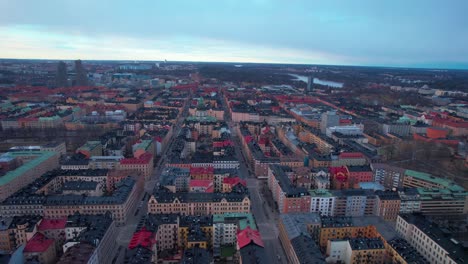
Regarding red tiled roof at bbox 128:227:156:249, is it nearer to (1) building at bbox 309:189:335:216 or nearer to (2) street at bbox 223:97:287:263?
(2) street at bbox 223:97:287:263

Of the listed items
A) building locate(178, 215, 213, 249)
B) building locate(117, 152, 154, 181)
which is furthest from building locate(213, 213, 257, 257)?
building locate(117, 152, 154, 181)

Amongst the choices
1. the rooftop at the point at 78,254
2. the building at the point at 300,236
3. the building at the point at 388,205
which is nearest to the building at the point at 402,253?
the building at the point at 300,236

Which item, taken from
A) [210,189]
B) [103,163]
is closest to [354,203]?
[210,189]

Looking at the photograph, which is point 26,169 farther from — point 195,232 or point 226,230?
point 226,230

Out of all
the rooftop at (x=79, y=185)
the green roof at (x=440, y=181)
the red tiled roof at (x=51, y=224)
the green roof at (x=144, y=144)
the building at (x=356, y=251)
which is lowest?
the building at (x=356, y=251)

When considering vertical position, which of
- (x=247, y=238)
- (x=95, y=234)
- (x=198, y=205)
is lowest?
(x=198, y=205)

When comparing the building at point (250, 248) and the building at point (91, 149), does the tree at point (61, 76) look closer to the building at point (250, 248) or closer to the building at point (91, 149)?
the building at point (91, 149)
